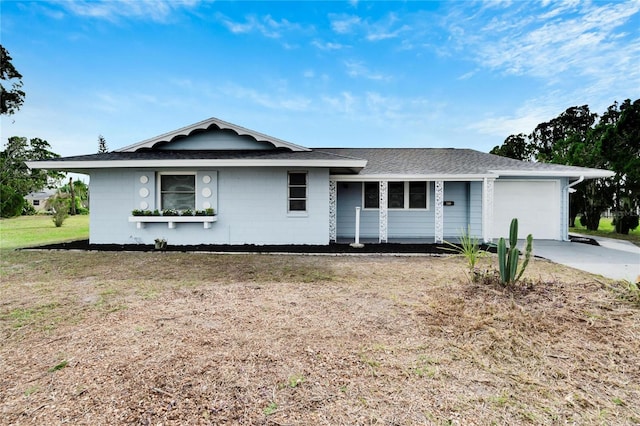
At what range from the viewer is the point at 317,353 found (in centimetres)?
289

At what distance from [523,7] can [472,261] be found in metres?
11.2

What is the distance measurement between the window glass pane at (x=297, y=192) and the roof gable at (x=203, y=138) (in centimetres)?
148

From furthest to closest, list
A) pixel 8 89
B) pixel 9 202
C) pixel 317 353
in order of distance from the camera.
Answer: pixel 9 202 → pixel 8 89 → pixel 317 353

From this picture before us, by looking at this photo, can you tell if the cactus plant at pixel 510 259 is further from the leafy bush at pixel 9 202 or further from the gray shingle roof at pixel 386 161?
the leafy bush at pixel 9 202

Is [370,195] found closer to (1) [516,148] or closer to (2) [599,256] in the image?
(2) [599,256]

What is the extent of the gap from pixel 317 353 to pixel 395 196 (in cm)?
931

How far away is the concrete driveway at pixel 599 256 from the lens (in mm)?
6430

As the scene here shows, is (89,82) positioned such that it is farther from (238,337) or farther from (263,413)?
(263,413)

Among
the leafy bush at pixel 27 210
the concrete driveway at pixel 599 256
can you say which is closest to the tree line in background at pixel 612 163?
the concrete driveway at pixel 599 256

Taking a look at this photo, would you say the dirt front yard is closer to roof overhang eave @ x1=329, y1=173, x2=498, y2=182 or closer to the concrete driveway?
the concrete driveway

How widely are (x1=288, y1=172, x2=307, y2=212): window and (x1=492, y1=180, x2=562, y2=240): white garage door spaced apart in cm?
768

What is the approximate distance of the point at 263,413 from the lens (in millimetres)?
2059

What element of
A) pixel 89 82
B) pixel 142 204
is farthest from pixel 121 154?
pixel 89 82

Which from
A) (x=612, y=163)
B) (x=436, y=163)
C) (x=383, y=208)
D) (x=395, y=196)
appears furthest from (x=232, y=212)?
(x=612, y=163)
